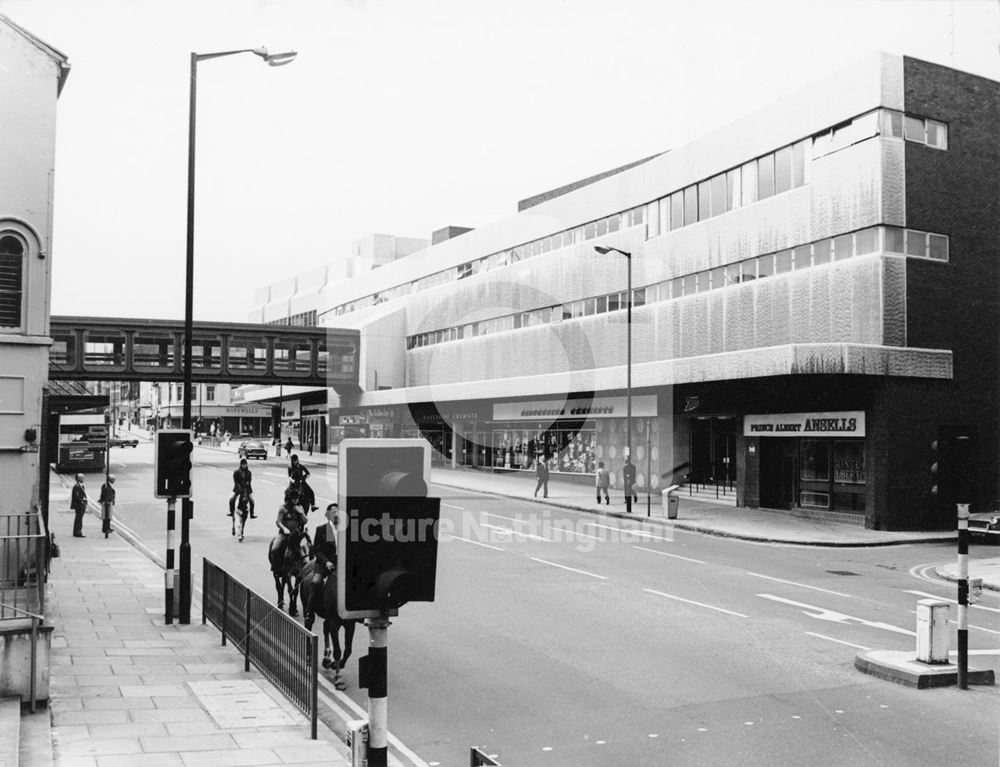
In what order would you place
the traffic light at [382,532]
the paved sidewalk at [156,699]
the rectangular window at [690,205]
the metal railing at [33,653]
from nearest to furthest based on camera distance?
1. the traffic light at [382,532]
2. the paved sidewalk at [156,699]
3. the metal railing at [33,653]
4. the rectangular window at [690,205]

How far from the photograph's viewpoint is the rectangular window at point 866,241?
28312 mm

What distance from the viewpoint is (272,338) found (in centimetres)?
6500

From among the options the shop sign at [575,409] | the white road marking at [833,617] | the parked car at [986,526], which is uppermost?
the shop sign at [575,409]

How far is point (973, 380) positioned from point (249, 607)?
25596 mm

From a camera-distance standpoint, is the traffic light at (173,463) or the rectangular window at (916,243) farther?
the rectangular window at (916,243)

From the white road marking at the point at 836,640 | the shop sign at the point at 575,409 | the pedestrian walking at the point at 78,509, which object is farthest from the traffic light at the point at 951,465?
the pedestrian walking at the point at 78,509

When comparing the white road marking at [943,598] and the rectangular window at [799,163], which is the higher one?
the rectangular window at [799,163]

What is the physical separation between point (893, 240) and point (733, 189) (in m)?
7.74

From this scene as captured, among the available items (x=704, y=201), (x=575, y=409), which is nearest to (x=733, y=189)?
(x=704, y=201)

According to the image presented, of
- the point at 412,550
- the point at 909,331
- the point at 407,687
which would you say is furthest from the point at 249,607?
the point at 909,331

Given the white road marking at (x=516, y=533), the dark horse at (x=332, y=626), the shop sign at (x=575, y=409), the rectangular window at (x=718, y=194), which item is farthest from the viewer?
the shop sign at (x=575, y=409)

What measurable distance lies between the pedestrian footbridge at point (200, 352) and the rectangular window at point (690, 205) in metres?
32.8

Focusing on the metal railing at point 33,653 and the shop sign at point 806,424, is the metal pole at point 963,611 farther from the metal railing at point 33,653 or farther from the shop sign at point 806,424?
the shop sign at point 806,424

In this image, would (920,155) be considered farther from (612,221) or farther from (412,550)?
(412,550)
